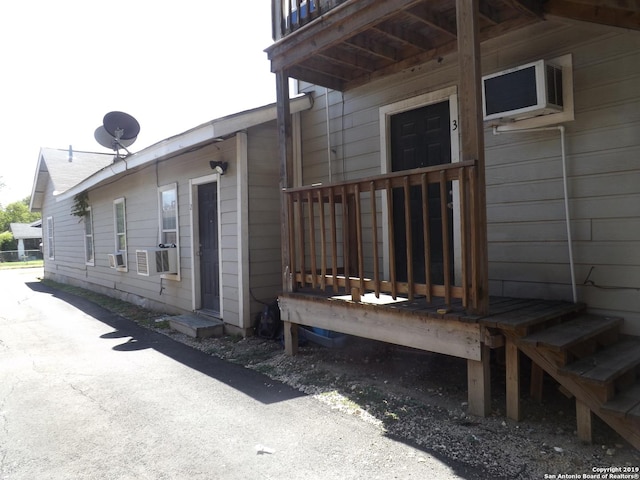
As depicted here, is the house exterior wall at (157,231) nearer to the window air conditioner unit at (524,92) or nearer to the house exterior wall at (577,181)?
the house exterior wall at (577,181)

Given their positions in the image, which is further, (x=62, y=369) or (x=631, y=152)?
(x=62, y=369)

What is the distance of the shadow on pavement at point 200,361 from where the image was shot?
376 centimetres

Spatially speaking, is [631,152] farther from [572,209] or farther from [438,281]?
[438,281]

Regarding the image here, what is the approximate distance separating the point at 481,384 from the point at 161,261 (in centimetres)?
565

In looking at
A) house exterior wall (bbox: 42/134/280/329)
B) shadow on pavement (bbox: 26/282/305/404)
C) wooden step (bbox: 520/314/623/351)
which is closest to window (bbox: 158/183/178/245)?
house exterior wall (bbox: 42/134/280/329)

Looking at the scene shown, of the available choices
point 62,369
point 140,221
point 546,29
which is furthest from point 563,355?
point 140,221

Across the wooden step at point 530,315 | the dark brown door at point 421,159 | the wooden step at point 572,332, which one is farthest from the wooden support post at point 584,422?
the dark brown door at point 421,159

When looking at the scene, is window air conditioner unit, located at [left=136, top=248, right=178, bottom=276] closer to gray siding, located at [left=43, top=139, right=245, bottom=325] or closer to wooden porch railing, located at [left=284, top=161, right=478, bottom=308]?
gray siding, located at [left=43, top=139, right=245, bottom=325]

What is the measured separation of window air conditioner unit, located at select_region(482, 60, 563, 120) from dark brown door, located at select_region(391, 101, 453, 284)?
705 millimetres

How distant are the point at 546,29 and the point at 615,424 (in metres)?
3.08

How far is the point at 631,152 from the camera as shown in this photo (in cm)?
328

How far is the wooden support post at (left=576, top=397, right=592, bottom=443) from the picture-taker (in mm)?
2623

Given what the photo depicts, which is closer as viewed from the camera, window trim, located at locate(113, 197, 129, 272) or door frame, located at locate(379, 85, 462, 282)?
door frame, located at locate(379, 85, 462, 282)

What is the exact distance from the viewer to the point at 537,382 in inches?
128
